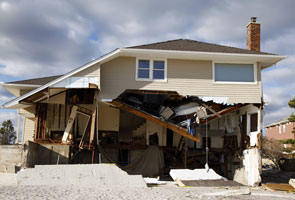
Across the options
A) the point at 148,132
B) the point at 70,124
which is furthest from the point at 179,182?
the point at 70,124

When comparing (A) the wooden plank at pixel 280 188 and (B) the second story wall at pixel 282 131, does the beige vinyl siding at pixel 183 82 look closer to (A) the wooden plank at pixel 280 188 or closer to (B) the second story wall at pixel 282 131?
(A) the wooden plank at pixel 280 188

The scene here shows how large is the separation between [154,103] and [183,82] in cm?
245

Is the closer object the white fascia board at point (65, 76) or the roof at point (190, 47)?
the white fascia board at point (65, 76)

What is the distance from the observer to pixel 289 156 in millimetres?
32188

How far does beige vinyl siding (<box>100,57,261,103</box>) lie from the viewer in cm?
1830

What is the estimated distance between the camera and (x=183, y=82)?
18.6m

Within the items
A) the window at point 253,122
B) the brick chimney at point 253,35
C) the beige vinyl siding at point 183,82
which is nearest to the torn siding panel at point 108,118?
the beige vinyl siding at point 183,82

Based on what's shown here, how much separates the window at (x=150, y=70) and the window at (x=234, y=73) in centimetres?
307

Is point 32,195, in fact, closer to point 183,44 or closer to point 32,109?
point 32,109

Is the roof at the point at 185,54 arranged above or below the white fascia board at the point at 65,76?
above

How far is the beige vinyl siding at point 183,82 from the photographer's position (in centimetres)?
1830

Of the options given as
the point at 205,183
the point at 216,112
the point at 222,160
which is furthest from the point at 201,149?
the point at 205,183

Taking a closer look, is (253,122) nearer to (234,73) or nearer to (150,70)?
(234,73)

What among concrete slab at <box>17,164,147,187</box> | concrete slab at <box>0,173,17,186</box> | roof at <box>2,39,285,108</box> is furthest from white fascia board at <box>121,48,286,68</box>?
concrete slab at <box>0,173,17,186</box>
